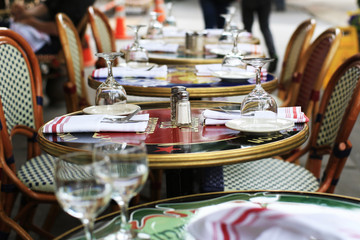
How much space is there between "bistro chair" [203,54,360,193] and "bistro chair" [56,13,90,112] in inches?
51.0

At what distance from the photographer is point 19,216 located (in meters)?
2.11

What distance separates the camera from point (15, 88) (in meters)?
2.29

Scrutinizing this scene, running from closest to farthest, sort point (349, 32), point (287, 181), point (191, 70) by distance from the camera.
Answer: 1. point (287, 181)
2. point (191, 70)
3. point (349, 32)

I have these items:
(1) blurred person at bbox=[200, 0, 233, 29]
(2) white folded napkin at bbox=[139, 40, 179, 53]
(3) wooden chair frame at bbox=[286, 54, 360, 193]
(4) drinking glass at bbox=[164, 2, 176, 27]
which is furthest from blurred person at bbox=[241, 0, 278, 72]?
(3) wooden chair frame at bbox=[286, 54, 360, 193]

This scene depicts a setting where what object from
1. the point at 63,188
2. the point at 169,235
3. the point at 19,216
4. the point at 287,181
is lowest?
the point at 19,216

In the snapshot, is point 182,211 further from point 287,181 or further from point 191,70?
point 191,70

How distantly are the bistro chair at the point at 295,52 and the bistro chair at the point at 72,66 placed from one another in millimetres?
1271

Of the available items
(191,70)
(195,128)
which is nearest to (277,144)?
(195,128)

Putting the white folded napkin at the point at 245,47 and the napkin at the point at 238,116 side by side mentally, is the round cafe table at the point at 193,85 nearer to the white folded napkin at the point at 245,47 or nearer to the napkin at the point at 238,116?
the napkin at the point at 238,116

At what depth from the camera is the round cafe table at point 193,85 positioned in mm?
2221

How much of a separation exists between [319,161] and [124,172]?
5.03 feet

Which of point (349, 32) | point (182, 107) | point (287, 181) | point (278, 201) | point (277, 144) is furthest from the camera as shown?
point (349, 32)

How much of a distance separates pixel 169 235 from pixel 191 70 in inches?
70.9

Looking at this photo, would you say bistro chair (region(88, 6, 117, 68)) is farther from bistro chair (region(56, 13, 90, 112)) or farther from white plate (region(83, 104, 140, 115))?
white plate (region(83, 104, 140, 115))
